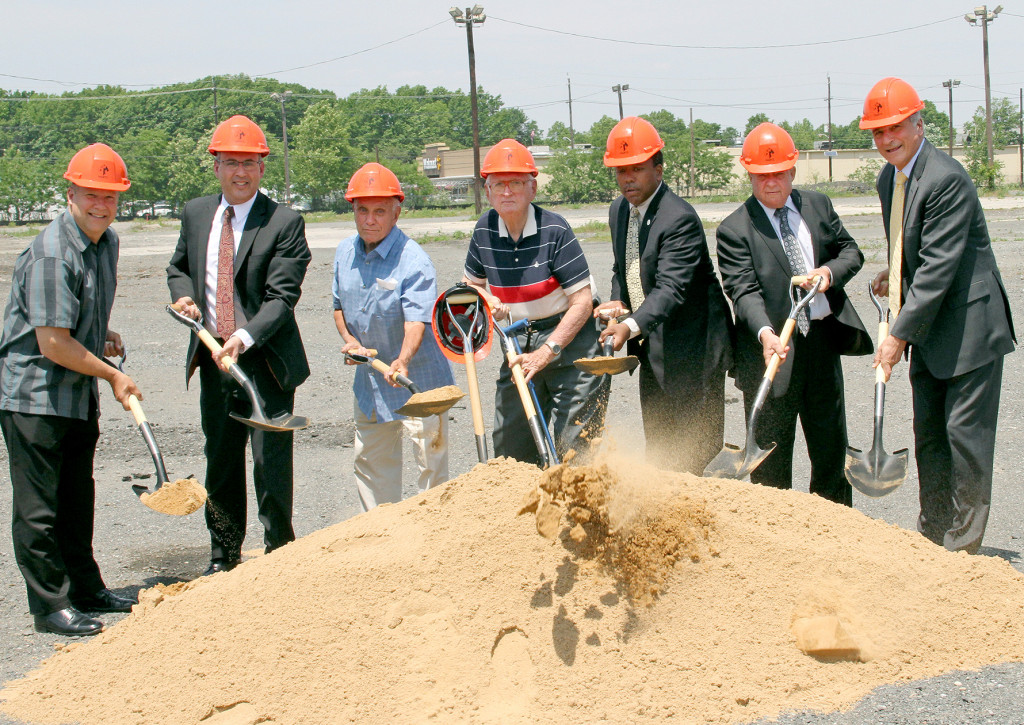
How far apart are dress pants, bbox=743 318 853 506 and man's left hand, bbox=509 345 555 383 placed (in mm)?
1040

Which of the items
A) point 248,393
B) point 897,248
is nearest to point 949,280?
point 897,248

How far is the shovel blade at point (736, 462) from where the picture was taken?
418 centimetres

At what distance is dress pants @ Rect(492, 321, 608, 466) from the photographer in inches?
175

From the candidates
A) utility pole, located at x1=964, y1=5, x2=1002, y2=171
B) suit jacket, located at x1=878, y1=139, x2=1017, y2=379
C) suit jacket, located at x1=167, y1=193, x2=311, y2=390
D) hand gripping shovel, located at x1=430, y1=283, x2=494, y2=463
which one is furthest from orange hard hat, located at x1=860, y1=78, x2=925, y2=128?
utility pole, located at x1=964, y1=5, x2=1002, y2=171

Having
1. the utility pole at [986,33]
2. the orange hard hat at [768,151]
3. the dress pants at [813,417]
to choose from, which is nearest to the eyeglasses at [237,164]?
the orange hard hat at [768,151]

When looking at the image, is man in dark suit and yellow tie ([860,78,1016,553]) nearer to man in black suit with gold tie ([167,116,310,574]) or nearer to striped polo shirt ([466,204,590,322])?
striped polo shirt ([466,204,590,322])

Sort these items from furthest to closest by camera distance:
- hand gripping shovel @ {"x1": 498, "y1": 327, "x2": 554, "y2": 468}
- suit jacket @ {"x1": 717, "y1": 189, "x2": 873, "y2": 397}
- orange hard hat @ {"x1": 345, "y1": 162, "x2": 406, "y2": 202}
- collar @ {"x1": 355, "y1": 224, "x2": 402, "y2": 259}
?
1. collar @ {"x1": 355, "y1": 224, "x2": 402, "y2": 259}
2. orange hard hat @ {"x1": 345, "y1": 162, "x2": 406, "y2": 202}
3. suit jacket @ {"x1": 717, "y1": 189, "x2": 873, "y2": 397}
4. hand gripping shovel @ {"x1": 498, "y1": 327, "x2": 554, "y2": 468}

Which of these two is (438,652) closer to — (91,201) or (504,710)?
(504,710)

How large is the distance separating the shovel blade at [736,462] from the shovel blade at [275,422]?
1.88 meters

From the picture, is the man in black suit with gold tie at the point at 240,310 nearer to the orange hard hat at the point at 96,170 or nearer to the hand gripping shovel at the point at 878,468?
the orange hard hat at the point at 96,170

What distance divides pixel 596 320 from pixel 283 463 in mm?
1674

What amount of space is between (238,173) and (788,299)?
8.89 feet

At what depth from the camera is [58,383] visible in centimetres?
402

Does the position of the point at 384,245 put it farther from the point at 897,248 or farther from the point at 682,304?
the point at 897,248
